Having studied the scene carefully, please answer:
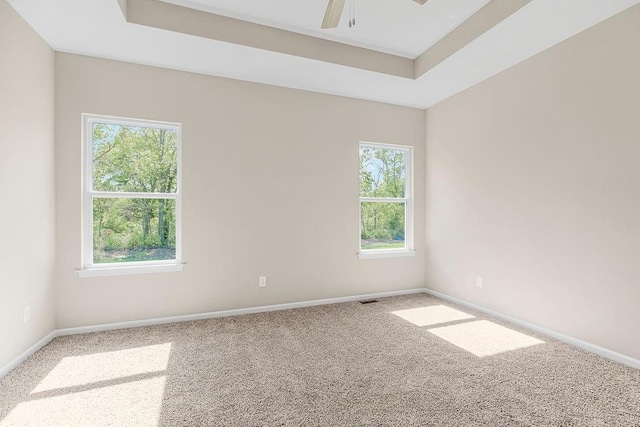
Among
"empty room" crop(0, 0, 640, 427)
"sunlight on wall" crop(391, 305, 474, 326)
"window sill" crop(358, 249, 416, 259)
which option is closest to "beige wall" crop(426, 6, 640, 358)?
"empty room" crop(0, 0, 640, 427)

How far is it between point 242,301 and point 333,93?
2851mm

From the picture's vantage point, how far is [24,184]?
2406 millimetres

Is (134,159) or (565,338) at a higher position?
(134,159)

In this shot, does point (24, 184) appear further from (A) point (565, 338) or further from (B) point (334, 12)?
(A) point (565, 338)

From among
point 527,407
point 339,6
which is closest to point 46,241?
point 339,6

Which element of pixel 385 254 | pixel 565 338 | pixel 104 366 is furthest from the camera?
pixel 385 254

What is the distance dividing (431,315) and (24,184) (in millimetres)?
4079

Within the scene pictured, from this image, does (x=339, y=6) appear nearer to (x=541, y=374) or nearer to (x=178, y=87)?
(x=178, y=87)

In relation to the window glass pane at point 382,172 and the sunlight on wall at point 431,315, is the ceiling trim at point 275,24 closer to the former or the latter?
the window glass pane at point 382,172

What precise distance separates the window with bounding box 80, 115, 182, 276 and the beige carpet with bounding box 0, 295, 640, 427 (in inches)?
29.8

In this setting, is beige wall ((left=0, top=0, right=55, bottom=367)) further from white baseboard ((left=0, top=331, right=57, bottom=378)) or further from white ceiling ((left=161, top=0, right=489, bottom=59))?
white ceiling ((left=161, top=0, right=489, bottom=59))

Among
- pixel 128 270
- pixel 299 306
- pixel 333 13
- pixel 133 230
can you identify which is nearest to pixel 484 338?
pixel 299 306

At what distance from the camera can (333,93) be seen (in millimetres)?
3918

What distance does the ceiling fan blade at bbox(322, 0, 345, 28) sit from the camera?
1912 millimetres
